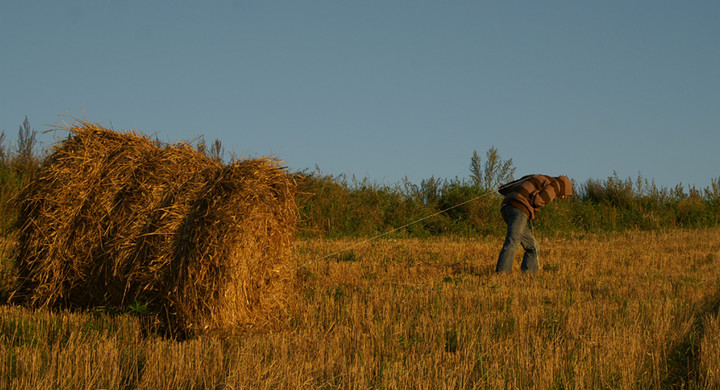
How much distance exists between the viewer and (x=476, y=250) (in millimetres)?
12859

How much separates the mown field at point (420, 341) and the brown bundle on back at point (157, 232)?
314mm

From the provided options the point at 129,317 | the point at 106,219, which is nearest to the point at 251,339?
the point at 129,317

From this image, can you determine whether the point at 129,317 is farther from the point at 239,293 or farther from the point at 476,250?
the point at 476,250

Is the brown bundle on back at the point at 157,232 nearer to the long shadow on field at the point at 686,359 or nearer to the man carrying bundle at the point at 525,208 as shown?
the long shadow on field at the point at 686,359

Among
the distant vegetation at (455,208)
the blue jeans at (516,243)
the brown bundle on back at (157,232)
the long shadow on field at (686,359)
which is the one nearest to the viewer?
the long shadow on field at (686,359)

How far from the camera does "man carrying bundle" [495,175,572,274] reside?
9.62 meters

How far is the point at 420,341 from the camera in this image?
5543 millimetres

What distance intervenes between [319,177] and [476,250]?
619cm

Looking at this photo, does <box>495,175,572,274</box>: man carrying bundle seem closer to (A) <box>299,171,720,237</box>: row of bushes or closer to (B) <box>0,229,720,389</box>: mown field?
(B) <box>0,229,720,389</box>: mown field

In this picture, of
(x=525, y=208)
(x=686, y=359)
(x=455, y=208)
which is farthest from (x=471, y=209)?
(x=686, y=359)

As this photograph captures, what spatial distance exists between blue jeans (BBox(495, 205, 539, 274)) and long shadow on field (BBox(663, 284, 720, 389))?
3.20 metres

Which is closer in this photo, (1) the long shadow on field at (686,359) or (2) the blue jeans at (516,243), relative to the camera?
(1) the long shadow on field at (686,359)

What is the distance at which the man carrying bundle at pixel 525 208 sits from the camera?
962 cm

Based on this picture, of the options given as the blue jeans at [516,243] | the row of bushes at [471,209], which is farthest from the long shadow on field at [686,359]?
the row of bushes at [471,209]
